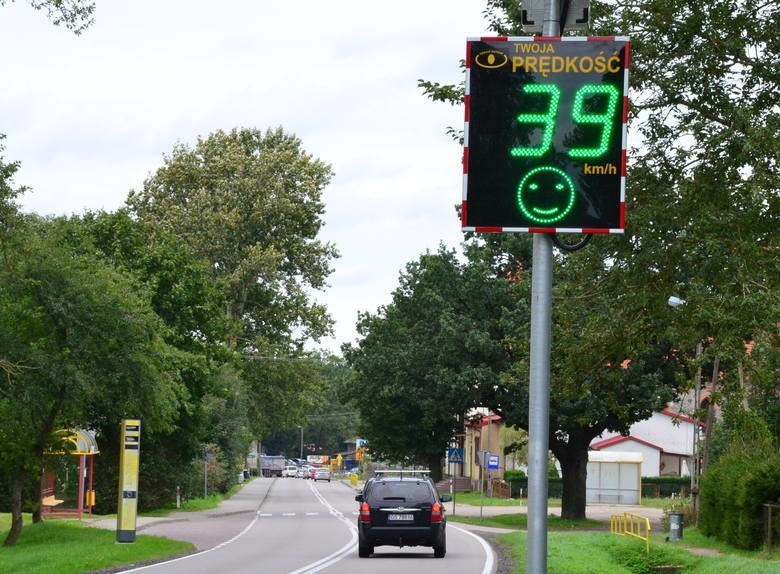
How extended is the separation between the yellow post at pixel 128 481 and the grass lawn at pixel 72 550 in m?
0.38

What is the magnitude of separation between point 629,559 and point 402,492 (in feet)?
15.7

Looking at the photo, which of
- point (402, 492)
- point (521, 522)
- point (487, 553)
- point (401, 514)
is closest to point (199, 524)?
point (521, 522)

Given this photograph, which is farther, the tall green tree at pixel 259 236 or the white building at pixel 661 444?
the white building at pixel 661 444

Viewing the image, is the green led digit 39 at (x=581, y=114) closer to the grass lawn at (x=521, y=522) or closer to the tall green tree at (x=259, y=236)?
the grass lawn at (x=521, y=522)

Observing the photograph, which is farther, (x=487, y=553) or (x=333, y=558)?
(x=487, y=553)

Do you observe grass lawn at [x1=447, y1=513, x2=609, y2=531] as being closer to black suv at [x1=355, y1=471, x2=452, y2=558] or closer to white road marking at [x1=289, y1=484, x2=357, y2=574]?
white road marking at [x1=289, y1=484, x2=357, y2=574]

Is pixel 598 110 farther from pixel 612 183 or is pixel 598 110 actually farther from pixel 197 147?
pixel 197 147

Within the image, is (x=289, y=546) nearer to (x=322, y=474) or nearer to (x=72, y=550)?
(x=72, y=550)

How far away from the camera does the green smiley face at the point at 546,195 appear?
25.9 ft

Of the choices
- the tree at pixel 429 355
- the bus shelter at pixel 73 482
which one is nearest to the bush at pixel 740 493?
the tree at pixel 429 355

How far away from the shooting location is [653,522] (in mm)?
45812

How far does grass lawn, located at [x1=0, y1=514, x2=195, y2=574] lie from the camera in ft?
76.9

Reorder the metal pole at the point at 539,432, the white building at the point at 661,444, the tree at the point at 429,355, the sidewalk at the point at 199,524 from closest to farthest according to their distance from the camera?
the metal pole at the point at 539,432 → the sidewalk at the point at 199,524 → the tree at the point at 429,355 → the white building at the point at 661,444

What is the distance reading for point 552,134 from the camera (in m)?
7.94
